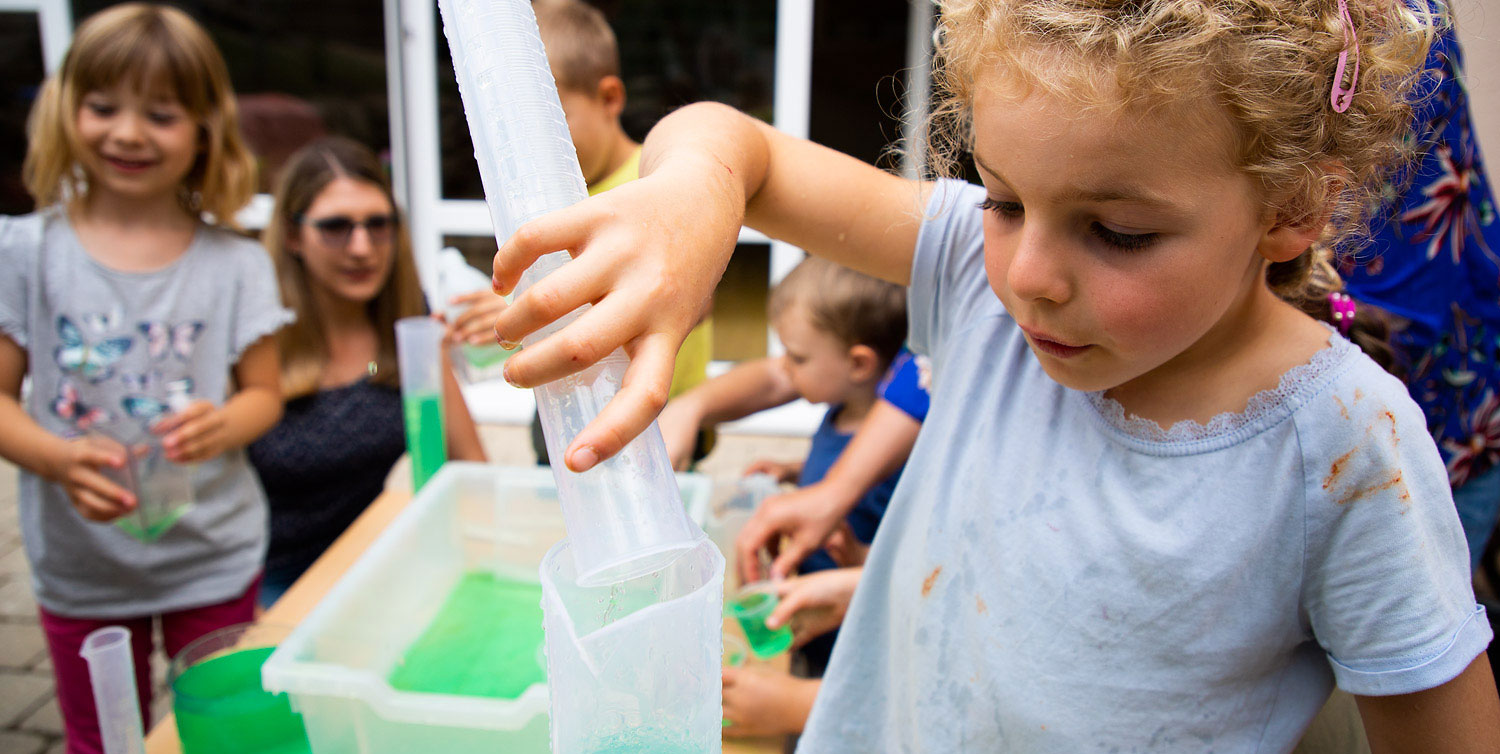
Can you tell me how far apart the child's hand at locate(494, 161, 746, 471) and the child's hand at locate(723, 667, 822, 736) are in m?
0.76

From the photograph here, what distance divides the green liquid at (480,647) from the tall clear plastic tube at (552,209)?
2.41 feet

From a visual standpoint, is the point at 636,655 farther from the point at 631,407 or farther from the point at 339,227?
the point at 339,227

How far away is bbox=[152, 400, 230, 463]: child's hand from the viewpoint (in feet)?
5.43

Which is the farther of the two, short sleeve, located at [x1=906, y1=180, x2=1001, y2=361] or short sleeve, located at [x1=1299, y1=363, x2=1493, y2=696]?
short sleeve, located at [x1=906, y1=180, x2=1001, y2=361]

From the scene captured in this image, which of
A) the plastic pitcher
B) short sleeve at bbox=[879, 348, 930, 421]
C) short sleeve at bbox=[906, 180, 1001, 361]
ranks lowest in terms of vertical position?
short sleeve at bbox=[879, 348, 930, 421]

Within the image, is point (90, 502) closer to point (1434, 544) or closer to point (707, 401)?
point (707, 401)

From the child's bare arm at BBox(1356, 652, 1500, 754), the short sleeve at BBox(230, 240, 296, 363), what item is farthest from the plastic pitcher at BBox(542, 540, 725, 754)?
the short sleeve at BBox(230, 240, 296, 363)

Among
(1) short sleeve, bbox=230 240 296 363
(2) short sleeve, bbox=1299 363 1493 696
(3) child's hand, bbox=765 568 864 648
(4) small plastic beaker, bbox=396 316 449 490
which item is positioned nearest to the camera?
(2) short sleeve, bbox=1299 363 1493 696

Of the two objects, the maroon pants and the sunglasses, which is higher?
the sunglasses

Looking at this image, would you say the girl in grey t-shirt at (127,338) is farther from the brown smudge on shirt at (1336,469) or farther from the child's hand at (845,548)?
the brown smudge on shirt at (1336,469)

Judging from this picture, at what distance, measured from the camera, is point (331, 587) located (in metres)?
1.56

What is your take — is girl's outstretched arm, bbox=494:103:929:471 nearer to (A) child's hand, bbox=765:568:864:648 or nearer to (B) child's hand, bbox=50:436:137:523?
(A) child's hand, bbox=765:568:864:648

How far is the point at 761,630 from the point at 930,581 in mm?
525

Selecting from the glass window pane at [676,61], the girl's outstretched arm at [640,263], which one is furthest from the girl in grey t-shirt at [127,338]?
the glass window pane at [676,61]
